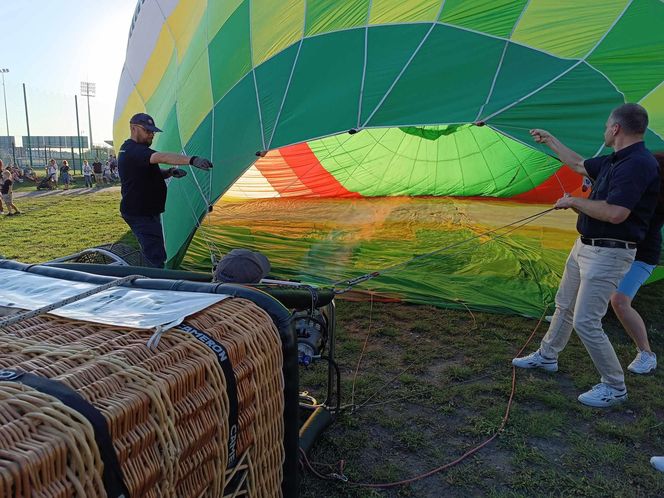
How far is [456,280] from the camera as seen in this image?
4.45 metres

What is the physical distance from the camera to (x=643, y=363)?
305cm

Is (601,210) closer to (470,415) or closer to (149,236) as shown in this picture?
(470,415)

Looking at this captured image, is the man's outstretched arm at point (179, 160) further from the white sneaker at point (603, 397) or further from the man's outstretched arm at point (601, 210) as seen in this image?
the white sneaker at point (603, 397)

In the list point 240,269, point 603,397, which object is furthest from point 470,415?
point 240,269

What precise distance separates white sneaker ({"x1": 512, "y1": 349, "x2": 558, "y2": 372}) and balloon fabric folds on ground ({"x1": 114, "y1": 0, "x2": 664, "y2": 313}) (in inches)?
34.6

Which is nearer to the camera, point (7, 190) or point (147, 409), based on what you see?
point (147, 409)

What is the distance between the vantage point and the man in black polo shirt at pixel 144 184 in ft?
11.9

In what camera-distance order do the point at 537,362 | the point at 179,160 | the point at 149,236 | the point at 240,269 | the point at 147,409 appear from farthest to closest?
the point at 149,236
the point at 179,160
the point at 537,362
the point at 240,269
the point at 147,409

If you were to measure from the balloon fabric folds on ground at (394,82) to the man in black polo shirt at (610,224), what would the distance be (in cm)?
69

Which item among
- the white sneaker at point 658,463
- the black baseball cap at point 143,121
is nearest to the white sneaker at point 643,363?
the white sneaker at point 658,463

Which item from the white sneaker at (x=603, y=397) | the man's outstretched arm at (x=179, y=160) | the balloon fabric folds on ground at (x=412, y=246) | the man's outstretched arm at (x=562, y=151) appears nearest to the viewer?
the white sneaker at (x=603, y=397)

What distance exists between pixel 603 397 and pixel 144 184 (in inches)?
116

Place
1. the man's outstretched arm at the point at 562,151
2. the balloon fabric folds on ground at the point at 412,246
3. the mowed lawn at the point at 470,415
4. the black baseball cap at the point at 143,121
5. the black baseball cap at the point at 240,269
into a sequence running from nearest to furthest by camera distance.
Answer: the black baseball cap at the point at 240,269, the mowed lawn at the point at 470,415, the man's outstretched arm at the point at 562,151, the black baseball cap at the point at 143,121, the balloon fabric folds on ground at the point at 412,246

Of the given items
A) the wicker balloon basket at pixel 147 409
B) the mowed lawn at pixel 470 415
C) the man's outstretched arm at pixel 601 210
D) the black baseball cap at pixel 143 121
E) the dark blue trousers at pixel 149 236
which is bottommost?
the mowed lawn at pixel 470 415
